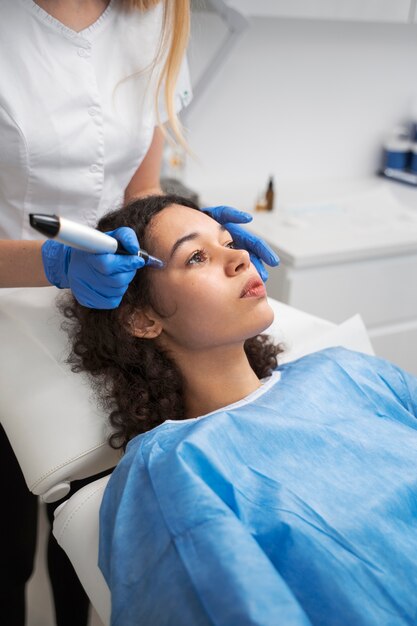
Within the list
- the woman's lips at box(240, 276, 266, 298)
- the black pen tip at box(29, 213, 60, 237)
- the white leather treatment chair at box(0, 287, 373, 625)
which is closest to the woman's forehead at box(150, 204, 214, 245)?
the woman's lips at box(240, 276, 266, 298)

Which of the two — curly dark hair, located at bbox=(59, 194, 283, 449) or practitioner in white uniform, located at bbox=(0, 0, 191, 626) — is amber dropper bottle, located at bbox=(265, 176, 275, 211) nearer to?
practitioner in white uniform, located at bbox=(0, 0, 191, 626)

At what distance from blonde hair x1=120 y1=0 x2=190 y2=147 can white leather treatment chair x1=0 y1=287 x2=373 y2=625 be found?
1.53 ft

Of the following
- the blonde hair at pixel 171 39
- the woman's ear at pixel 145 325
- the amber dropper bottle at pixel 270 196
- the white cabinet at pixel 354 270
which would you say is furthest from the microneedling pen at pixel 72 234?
the amber dropper bottle at pixel 270 196

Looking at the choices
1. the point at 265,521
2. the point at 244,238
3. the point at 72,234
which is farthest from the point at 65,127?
the point at 265,521

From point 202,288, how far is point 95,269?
0.68ft

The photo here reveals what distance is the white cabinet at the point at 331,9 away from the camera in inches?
67.3

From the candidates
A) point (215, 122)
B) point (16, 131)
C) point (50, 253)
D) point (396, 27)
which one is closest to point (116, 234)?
point (50, 253)

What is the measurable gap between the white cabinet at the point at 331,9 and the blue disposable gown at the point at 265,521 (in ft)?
3.63

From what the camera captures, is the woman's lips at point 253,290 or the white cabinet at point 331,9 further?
the white cabinet at point 331,9

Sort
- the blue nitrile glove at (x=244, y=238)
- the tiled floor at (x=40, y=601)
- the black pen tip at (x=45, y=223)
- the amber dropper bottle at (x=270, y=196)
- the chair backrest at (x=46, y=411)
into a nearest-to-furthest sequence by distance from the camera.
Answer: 1. the black pen tip at (x=45, y=223)
2. the chair backrest at (x=46, y=411)
3. the blue nitrile glove at (x=244, y=238)
4. the tiled floor at (x=40, y=601)
5. the amber dropper bottle at (x=270, y=196)

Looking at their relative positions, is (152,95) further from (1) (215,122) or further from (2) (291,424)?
(1) (215,122)

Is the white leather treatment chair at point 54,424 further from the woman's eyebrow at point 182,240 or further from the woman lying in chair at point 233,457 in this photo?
the woman's eyebrow at point 182,240

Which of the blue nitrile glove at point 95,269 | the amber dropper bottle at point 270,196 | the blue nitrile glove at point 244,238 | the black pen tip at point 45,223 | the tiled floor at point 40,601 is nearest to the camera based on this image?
the black pen tip at point 45,223

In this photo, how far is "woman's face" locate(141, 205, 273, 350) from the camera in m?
1.09
